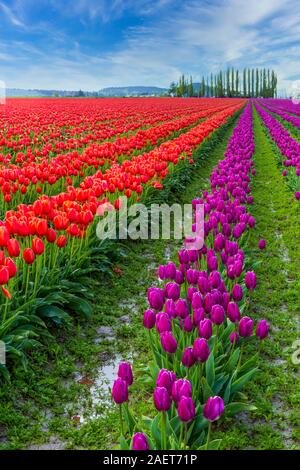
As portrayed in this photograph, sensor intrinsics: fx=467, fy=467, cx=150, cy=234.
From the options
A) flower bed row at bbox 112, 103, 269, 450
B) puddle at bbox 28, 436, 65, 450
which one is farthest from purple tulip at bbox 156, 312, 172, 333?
puddle at bbox 28, 436, 65, 450

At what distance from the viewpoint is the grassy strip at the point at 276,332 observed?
3521 millimetres

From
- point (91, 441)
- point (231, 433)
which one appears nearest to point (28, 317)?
point (91, 441)

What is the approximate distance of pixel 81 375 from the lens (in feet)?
14.0

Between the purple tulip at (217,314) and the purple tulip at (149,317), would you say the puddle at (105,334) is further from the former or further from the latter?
the purple tulip at (217,314)

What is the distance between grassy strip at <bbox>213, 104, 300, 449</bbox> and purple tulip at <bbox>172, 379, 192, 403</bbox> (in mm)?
993

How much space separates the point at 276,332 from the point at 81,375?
7.15ft

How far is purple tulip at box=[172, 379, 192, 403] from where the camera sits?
2613 millimetres

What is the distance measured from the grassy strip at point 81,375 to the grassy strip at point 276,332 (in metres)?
0.88

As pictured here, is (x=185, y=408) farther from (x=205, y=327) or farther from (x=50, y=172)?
(x=50, y=172)

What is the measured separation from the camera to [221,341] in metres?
4.11

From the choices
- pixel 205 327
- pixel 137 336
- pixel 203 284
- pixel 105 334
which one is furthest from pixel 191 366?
pixel 105 334

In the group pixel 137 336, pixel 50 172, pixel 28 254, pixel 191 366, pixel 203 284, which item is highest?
pixel 50 172

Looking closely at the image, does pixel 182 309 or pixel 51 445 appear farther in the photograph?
pixel 182 309
